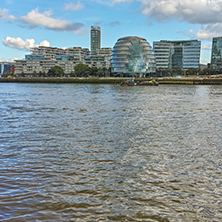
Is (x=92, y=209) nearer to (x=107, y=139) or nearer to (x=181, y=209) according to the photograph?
(x=181, y=209)

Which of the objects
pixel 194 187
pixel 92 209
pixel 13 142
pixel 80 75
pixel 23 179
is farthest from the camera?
pixel 80 75

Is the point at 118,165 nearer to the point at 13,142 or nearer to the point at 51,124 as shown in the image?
the point at 13,142

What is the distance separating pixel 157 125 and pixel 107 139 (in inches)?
227

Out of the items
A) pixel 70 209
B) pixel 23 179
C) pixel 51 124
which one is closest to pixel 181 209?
pixel 70 209

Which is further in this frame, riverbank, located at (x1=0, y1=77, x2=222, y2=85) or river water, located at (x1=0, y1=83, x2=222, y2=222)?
riverbank, located at (x1=0, y1=77, x2=222, y2=85)

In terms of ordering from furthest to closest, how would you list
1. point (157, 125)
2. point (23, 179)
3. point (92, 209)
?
1. point (157, 125)
2. point (23, 179)
3. point (92, 209)

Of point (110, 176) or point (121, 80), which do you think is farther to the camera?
point (121, 80)

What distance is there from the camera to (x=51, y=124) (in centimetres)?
1867

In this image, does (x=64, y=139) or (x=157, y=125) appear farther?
(x=157, y=125)

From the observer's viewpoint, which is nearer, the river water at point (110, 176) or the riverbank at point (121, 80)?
the river water at point (110, 176)

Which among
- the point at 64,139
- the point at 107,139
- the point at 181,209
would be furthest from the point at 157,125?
the point at 181,209

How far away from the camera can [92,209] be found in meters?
6.16

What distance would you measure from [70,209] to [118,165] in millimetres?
3590

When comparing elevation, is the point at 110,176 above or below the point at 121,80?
below
